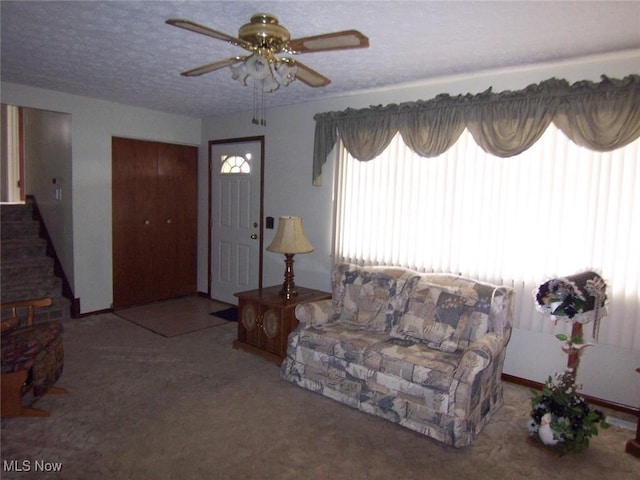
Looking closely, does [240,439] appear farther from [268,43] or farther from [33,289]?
[33,289]

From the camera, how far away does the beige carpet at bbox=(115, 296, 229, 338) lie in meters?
4.70

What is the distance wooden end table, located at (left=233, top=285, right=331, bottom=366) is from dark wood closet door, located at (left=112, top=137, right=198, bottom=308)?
81.8 inches

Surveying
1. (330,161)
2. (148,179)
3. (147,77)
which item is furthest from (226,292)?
(147,77)

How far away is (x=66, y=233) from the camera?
16.4 ft

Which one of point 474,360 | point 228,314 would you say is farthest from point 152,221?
point 474,360

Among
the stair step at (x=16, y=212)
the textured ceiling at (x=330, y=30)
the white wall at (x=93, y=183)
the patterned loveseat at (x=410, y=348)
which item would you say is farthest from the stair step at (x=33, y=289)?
the patterned loveseat at (x=410, y=348)

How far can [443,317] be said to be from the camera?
3.09 metres

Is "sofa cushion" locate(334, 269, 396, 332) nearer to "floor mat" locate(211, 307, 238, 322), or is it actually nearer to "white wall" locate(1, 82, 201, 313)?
"floor mat" locate(211, 307, 238, 322)

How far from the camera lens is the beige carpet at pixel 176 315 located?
4.70 m

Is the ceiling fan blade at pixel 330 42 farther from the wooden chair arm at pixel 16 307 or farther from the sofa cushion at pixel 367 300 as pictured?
the wooden chair arm at pixel 16 307

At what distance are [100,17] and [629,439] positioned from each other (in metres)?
4.10

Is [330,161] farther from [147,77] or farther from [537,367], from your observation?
[537,367]

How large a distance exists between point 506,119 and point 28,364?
3.62m

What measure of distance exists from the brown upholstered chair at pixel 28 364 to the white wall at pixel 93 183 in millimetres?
1842
